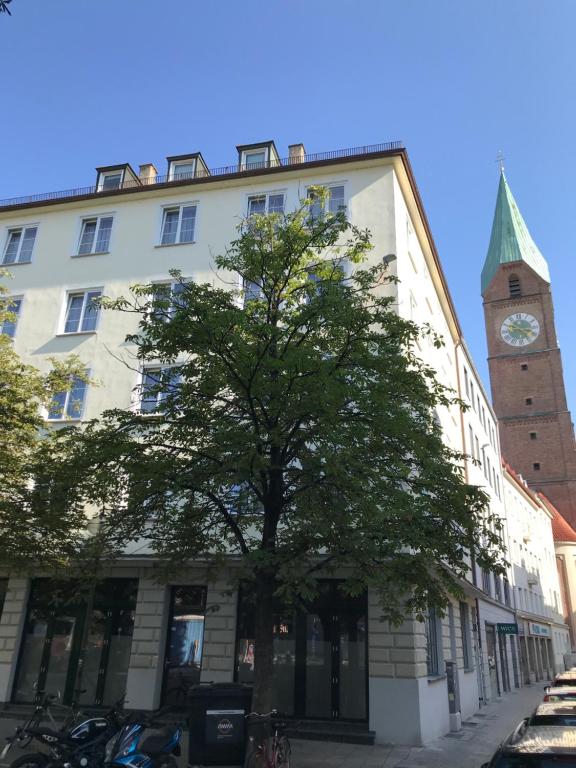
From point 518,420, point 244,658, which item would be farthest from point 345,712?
point 518,420

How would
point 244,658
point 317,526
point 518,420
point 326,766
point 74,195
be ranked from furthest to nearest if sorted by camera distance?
point 518,420
point 74,195
point 244,658
point 326,766
point 317,526

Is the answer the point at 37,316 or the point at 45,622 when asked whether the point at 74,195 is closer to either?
the point at 37,316

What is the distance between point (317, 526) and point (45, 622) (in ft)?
37.4

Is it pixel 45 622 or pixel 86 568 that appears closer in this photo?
pixel 86 568

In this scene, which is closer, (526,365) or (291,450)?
(291,450)

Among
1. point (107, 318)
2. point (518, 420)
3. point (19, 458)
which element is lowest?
point (19, 458)

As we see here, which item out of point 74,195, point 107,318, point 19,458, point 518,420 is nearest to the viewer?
point 19,458

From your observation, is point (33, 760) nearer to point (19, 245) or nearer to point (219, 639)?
point (219, 639)

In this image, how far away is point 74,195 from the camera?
2283 centimetres

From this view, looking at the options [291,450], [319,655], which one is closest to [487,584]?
[319,655]

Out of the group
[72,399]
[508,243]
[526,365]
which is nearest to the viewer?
[72,399]

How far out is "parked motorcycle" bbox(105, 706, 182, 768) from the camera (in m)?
8.19

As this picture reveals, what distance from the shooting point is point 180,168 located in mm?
23562

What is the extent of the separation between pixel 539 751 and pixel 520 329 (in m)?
73.0
